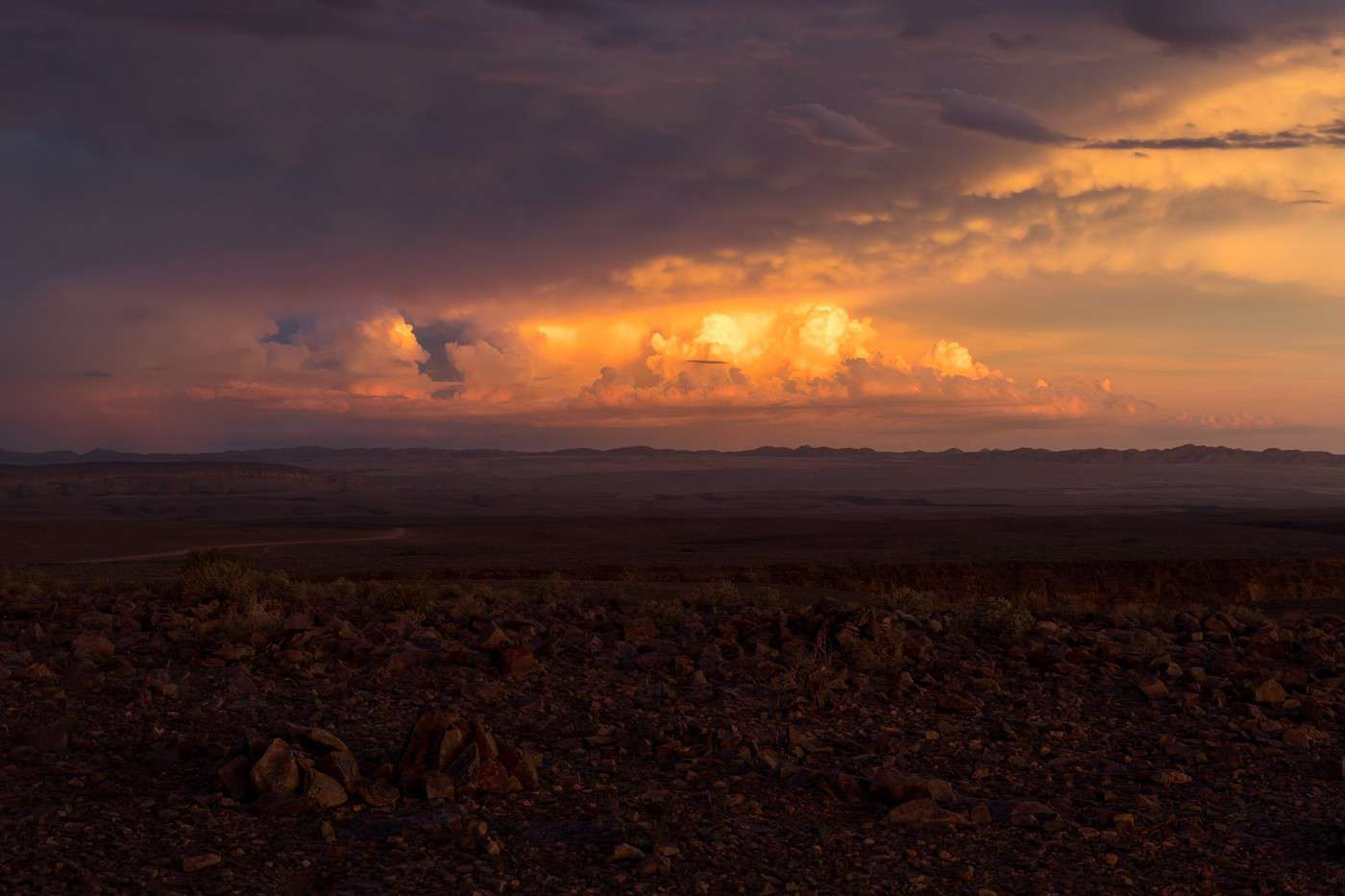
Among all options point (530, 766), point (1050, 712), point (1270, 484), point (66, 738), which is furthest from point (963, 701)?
point (1270, 484)

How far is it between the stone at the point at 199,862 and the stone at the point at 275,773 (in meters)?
0.81

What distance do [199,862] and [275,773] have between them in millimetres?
1010

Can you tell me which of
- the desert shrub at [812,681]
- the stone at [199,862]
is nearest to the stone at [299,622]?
the desert shrub at [812,681]

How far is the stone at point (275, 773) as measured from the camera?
686cm

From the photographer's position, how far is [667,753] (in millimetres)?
8188

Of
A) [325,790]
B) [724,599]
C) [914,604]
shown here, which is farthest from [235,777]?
[914,604]

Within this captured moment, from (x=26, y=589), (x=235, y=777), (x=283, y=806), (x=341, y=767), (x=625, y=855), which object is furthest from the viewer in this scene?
(x=26, y=589)

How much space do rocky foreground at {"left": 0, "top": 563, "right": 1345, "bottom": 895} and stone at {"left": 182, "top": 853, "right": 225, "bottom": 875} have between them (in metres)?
0.02

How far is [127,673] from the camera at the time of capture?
1021cm

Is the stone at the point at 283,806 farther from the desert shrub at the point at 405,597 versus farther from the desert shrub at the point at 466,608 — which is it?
the desert shrub at the point at 405,597

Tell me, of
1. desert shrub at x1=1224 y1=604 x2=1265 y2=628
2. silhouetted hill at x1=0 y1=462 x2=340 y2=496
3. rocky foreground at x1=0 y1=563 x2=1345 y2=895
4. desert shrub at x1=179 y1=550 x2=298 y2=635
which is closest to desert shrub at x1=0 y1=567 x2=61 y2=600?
desert shrub at x1=179 y1=550 x2=298 y2=635

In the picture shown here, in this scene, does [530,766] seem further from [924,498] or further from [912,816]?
[924,498]

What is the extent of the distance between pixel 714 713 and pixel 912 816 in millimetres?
2657

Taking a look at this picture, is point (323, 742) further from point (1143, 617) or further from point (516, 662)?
point (1143, 617)
